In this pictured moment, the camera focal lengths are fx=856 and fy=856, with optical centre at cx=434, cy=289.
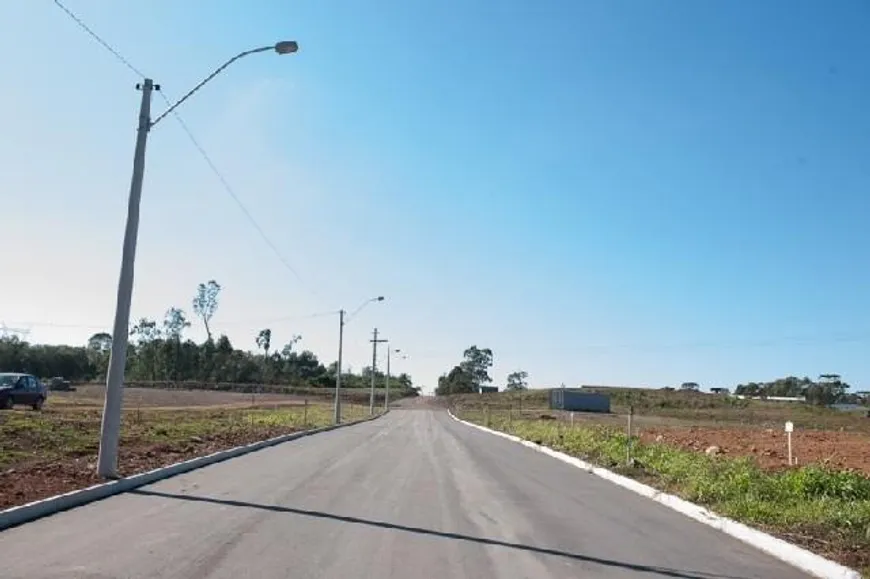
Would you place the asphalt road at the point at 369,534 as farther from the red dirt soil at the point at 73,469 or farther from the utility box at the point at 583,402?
the utility box at the point at 583,402

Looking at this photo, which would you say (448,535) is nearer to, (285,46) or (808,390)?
(285,46)

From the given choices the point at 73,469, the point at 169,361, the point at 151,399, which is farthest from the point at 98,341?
the point at 73,469

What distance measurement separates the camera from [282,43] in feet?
55.0

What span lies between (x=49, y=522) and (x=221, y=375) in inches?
5891

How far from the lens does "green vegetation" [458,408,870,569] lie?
10.7 m

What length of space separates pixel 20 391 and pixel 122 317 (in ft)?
77.4

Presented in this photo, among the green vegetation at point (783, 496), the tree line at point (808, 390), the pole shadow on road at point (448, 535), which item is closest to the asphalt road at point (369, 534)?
the pole shadow on road at point (448, 535)

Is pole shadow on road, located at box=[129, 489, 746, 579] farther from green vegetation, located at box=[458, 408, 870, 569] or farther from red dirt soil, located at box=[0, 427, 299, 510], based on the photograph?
green vegetation, located at box=[458, 408, 870, 569]

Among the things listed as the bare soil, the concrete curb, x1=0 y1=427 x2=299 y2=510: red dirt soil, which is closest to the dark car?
x1=0 y1=427 x2=299 y2=510: red dirt soil

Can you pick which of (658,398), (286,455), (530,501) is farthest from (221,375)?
(530,501)

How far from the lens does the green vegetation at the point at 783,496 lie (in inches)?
423

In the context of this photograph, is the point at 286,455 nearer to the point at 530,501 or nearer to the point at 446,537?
the point at 530,501

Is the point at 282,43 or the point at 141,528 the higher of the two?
the point at 282,43

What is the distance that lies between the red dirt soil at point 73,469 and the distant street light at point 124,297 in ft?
1.97
